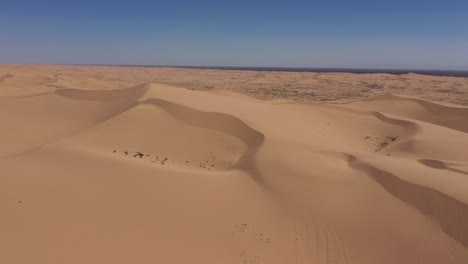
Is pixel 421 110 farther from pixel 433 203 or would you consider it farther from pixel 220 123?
pixel 433 203

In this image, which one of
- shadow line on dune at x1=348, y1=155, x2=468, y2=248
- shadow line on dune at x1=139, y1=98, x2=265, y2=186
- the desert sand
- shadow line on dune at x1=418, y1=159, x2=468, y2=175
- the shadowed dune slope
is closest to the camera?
the desert sand

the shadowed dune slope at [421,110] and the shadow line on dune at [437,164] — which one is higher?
the shadow line on dune at [437,164]

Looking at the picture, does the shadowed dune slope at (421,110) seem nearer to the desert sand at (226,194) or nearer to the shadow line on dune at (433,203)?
the desert sand at (226,194)

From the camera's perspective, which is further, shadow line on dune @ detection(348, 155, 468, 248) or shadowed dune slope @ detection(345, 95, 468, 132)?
shadowed dune slope @ detection(345, 95, 468, 132)

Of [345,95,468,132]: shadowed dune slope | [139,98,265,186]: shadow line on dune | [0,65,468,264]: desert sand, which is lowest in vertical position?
[345,95,468,132]: shadowed dune slope

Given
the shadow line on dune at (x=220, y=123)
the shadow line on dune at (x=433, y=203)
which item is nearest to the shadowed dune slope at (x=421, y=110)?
the shadow line on dune at (x=220, y=123)

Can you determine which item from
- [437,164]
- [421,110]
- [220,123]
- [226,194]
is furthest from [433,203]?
[421,110]

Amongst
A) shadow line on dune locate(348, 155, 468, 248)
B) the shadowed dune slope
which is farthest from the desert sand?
the shadowed dune slope

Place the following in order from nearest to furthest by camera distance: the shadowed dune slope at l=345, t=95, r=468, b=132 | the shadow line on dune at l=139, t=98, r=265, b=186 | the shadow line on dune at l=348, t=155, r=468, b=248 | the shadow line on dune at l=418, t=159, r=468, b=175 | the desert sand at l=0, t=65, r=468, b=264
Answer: the desert sand at l=0, t=65, r=468, b=264
the shadow line on dune at l=348, t=155, r=468, b=248
the shadow line on dune at l=418, t=159, r=468, b=175
the shadow line on dune at l=139, t=98, r=265, b=186
the shadowed dune slope at l=345, t=95, r=468, b=132

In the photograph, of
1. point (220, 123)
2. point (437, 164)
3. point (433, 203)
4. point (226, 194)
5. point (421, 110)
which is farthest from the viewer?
point (421, 110)

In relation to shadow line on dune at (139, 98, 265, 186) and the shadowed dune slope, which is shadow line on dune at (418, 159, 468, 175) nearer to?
shadow line on dune at (139, 98, 265, 186)

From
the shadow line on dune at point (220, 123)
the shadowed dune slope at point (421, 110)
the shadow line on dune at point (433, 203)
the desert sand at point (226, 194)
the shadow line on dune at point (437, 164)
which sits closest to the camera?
the desert sand at point (226, 194)
